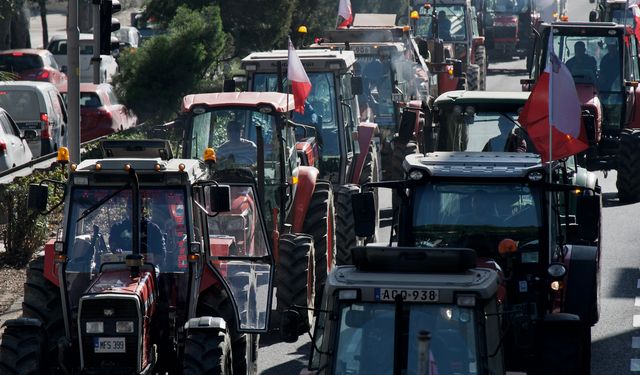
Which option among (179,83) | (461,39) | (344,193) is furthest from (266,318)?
(461,39)

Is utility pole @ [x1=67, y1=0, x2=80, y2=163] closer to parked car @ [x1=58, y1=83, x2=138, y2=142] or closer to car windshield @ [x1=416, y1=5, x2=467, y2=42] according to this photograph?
parked car @ [x1=58, y1=83, x2=138, y2=142]

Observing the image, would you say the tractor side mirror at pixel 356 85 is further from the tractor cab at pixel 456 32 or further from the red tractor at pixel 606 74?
the tractor cab at pixel 456 32

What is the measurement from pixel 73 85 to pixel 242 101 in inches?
132

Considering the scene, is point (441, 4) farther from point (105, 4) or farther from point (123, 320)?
point (123, 320)

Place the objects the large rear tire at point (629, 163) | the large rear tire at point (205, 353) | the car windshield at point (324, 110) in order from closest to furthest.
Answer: the large rear tire at point (205, 353), the car windshield at point (324, 110), the large rear tire at point (629, 163)

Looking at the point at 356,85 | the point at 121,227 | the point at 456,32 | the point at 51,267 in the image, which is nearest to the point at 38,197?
the point at 51,267

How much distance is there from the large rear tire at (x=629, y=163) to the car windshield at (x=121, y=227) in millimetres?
12957

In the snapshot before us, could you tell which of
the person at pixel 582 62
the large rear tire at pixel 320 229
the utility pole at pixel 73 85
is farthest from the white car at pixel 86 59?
the large rear tire at pixel 320 229

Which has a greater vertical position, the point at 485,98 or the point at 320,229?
the point at 485,98

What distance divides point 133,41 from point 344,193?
3416 centimetres

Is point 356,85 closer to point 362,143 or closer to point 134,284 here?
point 362,143

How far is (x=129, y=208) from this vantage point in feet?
38.0

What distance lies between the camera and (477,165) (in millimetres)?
12383

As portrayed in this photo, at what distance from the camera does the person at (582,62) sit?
23.9 meters
